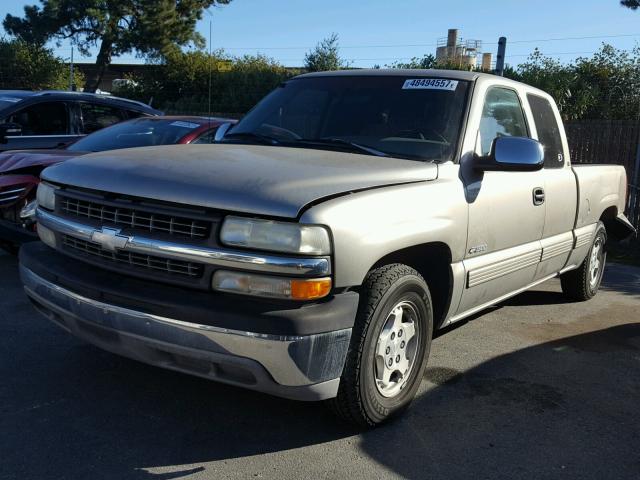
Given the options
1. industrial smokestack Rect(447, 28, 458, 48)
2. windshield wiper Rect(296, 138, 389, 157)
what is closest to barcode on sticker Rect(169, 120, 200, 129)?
windshield wiper Rect(296, 138, 389, 157)

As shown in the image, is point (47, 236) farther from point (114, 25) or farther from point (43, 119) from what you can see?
point (114, 25)

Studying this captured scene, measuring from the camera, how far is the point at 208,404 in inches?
148

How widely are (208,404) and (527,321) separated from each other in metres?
3.21

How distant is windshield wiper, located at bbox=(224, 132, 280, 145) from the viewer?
14.4ft

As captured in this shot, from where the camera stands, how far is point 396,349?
3.58 metres

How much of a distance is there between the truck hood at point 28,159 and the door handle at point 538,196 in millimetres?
4133

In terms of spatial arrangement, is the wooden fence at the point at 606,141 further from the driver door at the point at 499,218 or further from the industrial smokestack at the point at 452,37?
the industrial smokestack at the point at 452,37

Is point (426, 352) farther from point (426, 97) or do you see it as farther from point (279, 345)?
point (426, 97)

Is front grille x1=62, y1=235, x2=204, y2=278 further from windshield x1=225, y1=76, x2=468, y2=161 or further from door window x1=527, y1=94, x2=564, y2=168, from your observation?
door window x1=527, y1=94, x2=564, y2=168

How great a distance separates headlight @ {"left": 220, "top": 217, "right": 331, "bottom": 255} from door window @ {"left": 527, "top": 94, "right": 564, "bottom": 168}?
9.18 feet

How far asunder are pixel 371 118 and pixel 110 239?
1909mm

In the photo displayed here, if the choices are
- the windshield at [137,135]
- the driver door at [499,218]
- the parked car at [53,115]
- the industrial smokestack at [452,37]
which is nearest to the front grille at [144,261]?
the driver door at [499,218]

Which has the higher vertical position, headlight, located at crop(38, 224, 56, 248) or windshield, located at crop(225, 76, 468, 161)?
windshield, located at crop(225, 76, 468, 161)

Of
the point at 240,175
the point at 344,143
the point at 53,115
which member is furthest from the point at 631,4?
the point at 240,175
